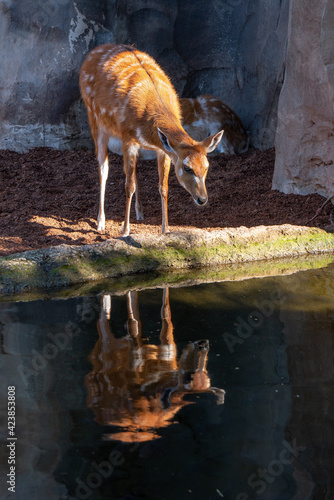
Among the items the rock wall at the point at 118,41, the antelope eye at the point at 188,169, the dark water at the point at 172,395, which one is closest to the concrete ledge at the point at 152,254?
the dark water at the point at 172,395

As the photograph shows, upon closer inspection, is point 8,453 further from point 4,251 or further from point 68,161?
point 68,161

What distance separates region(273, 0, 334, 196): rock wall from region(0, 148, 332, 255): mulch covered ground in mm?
307

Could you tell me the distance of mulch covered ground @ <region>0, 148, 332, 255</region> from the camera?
23.6 feet

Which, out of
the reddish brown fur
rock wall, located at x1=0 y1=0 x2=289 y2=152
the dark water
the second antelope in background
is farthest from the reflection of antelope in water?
rock wall, located at x1=0 y1=0 x2=289 y2=152

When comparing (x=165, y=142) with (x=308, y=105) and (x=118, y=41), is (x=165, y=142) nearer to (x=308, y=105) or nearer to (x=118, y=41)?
(x=308, y=105)

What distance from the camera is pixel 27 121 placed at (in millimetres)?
10172

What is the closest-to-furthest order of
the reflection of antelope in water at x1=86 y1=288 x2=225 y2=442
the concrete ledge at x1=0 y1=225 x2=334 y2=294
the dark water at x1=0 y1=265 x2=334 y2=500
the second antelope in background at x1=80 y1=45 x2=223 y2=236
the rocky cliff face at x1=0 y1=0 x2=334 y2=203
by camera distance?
1. the dark water at x1=0 y1=265 x2=334 y2=500
2. the reflection of antelope in water at x1=86 y1=288 x2=225 y2=442
3. the concrete ledge at x1=0 y1=225 x2=334 y2=294
4. the second antelope in background at x1=80 y1=45 x2=223 y2=236
5. the rocky cliff face at x1=0 y1=0 x2=334 y2=203

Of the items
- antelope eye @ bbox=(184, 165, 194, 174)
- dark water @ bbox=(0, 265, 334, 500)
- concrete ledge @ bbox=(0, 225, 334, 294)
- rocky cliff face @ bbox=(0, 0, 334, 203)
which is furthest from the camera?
rocky cliff face @ bbox=(0, 0, 334, 203)

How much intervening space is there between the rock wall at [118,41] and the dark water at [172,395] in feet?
19.2

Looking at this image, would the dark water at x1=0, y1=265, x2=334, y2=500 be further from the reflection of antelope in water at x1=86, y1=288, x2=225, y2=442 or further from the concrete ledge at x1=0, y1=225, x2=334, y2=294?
the concrete ledge at x1=0, y1=225, x2=334, y2=294

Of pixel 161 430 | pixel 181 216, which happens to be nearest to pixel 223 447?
pixel 161 430

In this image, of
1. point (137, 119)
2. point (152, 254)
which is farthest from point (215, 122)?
point (152, 254)

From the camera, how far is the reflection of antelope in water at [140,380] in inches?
123

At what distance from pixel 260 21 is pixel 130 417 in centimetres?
841
